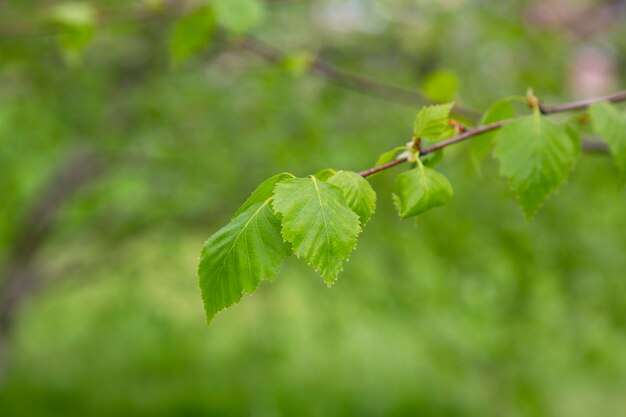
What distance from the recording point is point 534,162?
3.13 feet

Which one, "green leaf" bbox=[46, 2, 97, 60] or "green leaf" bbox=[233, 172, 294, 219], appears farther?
"green leaf" bbox=[46, 2, 97, 60]

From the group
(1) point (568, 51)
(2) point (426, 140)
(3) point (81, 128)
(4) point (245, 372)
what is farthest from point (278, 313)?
(2) point (426, 140)

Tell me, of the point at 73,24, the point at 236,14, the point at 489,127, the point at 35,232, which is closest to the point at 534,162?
the point at 489,127

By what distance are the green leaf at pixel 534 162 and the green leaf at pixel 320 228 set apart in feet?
0.90

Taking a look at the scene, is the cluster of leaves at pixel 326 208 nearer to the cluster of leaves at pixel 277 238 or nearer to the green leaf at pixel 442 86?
the cluster of leaves at pixel 277 238

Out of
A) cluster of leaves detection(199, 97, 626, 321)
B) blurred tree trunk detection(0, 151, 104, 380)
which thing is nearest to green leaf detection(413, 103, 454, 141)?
cluster of leaves detection(199, 97, 626, 321)

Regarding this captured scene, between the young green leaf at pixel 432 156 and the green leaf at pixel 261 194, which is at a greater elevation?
the young green leaf at pixel 432 156

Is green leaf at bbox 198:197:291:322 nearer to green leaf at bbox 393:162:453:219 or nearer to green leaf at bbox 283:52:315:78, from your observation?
green leaf at bbox 393:162:453:219

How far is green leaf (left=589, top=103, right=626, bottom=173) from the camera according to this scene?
3.23ft

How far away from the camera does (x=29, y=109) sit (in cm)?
348

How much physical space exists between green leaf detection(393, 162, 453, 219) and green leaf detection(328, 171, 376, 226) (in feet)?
0.24

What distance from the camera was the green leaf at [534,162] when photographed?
952mm

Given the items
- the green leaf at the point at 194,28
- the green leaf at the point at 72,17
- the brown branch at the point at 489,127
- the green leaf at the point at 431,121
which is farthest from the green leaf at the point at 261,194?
the green leaf at the point at 72,17

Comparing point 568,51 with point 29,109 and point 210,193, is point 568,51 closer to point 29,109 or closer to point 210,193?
point 210,193
